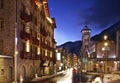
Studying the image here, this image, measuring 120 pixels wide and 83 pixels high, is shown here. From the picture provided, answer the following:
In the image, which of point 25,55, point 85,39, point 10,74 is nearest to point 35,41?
point 25,55

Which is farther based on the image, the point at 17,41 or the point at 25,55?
the point at 25,55

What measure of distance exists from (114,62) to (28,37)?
148 feet

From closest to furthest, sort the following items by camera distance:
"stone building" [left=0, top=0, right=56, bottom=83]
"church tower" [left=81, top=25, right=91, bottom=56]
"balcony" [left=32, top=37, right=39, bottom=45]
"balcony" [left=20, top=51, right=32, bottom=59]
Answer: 1. "stone building" [left=0, top=0, right=56, bottom=83]
2. "balcony" [left=20, top=51, right=32, bottom=59]
3. "balcony" [left=32, top=37, right=39, bottom=45]
4. "church tower" [left=81, top=25, right=91, bottom=56]

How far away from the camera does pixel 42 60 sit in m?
69.5

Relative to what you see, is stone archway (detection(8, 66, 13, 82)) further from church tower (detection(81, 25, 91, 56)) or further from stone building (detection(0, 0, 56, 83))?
church tower (detection(81, 25, 91, 56))

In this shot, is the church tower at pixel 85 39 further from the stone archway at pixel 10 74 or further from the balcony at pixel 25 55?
the stone archway at pixel 10 74

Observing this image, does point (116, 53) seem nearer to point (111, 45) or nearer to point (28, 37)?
point (111, 45)

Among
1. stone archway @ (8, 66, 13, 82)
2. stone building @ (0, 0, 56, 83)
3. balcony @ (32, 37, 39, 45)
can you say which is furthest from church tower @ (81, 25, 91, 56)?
stone archway @ (8, 66, 13, 82)

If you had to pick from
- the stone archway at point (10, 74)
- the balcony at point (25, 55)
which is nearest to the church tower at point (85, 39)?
the balcony at point (25, 55)

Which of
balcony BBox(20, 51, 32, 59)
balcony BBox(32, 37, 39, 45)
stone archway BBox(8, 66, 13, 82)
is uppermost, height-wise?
balcony BBox(32, 37, 39, 45)

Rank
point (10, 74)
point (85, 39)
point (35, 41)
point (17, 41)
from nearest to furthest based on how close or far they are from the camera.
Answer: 1. point (10, 74)
2. point (17, 41)
3. point (35, 41)
4. point (85, 39)

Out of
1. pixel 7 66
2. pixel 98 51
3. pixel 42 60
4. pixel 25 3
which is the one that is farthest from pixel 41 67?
pixel 98 51

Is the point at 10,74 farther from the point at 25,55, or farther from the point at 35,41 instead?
the point at 35,41

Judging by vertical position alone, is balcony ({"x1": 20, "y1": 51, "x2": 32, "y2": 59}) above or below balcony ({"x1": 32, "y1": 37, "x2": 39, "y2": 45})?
below
